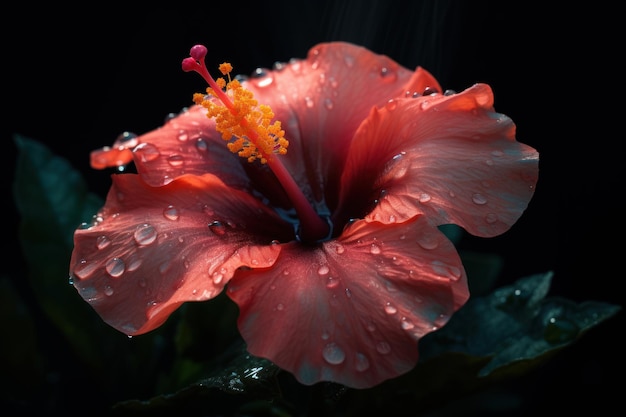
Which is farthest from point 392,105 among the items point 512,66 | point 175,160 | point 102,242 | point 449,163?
point 512,66

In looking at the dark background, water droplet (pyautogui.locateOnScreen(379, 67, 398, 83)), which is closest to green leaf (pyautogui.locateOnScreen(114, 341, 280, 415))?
water droplet (pyautogui.locateOnScreen(379, 67, 398, 83))

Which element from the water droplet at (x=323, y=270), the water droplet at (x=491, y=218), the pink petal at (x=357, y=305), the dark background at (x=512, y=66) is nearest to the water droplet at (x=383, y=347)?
the pink petal at (x=357, y=305)

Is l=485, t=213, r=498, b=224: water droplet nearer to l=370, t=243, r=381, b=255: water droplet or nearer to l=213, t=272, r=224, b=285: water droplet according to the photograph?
l=370, t=243, r=381, b=255: water droplet

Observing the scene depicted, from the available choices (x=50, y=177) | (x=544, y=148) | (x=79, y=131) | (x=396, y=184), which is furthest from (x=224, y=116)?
(x=79, y=131)

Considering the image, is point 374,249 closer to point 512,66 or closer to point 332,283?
point 332,283

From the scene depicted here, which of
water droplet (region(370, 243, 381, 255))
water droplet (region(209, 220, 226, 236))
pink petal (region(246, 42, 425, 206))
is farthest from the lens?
pink petal (region(246, 42, 425, 206))
